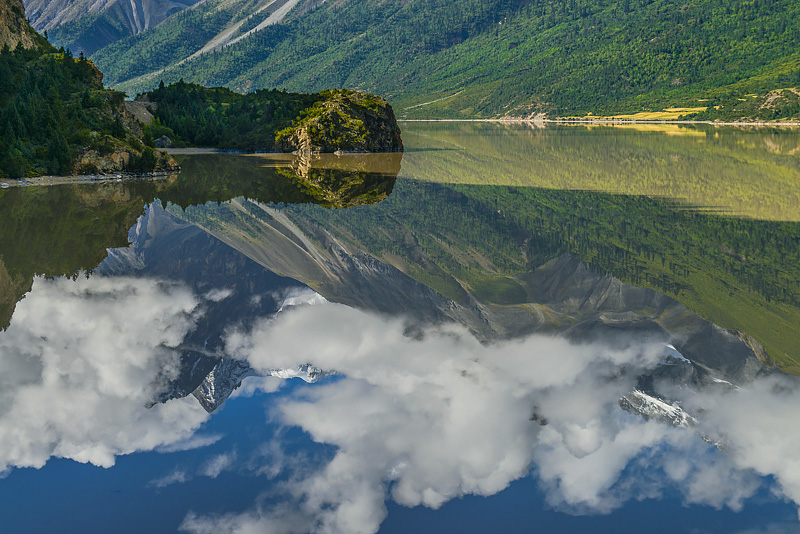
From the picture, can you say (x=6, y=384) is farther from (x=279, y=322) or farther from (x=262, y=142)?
(x=262, y=142)

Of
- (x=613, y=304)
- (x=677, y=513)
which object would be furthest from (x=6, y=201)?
(x=677, y=513)

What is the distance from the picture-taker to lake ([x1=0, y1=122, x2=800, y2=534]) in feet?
27.0

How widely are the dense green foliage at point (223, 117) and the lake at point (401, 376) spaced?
5987cm

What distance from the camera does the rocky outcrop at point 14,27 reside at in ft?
205

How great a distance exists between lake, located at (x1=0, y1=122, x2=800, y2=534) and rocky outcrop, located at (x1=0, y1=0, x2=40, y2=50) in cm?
4254

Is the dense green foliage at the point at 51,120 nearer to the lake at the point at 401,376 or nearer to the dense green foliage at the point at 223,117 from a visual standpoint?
the lake at the point at 401,376

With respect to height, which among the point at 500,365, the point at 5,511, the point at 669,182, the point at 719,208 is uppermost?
the point at 5,511

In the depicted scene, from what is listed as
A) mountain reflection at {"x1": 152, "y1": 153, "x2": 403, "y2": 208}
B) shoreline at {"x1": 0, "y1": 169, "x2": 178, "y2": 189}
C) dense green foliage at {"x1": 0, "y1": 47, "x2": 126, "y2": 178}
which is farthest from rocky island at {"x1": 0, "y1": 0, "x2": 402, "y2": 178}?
mountain reflection at {"x1": 152, "y1": 153, "x2": 403, "y2": 208}

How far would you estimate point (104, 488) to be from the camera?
852 centimetres

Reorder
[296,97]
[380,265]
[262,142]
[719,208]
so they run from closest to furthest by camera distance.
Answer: [380,265] < [719,208] < [262,142] < [296,97]

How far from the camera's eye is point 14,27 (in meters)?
65.2

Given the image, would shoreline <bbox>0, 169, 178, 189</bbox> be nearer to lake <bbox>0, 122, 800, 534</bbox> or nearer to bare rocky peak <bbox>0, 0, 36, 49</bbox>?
lake <bbox>0, 122, 800, 534</bbox>

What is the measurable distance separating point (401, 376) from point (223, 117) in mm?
84239

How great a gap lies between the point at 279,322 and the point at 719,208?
891 inches
